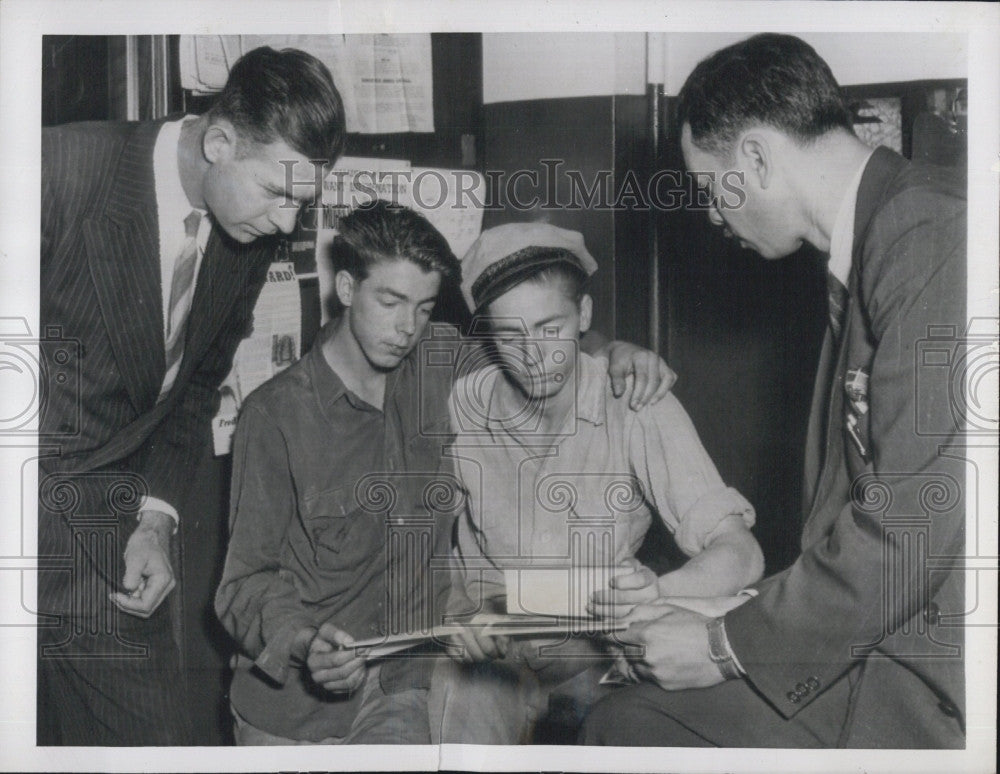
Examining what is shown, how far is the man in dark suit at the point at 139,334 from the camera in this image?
5.35ft

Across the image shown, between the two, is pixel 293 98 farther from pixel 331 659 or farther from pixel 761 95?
pixel 331 659

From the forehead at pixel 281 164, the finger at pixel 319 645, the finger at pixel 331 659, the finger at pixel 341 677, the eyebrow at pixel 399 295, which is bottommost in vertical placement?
the finger at pixel 341 677

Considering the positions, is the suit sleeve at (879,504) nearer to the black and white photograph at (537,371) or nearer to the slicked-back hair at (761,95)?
the black and white photograph at (537,371)

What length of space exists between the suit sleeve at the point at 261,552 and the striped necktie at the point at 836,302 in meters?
0.87

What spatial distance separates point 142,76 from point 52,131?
6.7 inches

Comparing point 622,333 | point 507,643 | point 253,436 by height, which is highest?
point 622,333

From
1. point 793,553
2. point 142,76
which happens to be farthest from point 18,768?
point 793,553

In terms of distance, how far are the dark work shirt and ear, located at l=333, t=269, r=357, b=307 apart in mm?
58

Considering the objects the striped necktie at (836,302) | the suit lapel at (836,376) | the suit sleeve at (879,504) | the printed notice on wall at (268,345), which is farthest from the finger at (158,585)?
the striped necktie at (836,302)

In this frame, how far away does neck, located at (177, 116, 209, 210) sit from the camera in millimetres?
1631

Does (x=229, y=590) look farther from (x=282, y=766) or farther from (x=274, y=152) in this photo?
(x=274, y=152)

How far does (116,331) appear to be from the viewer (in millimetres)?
1650

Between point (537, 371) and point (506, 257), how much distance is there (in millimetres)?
183

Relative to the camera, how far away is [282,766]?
165 cm
